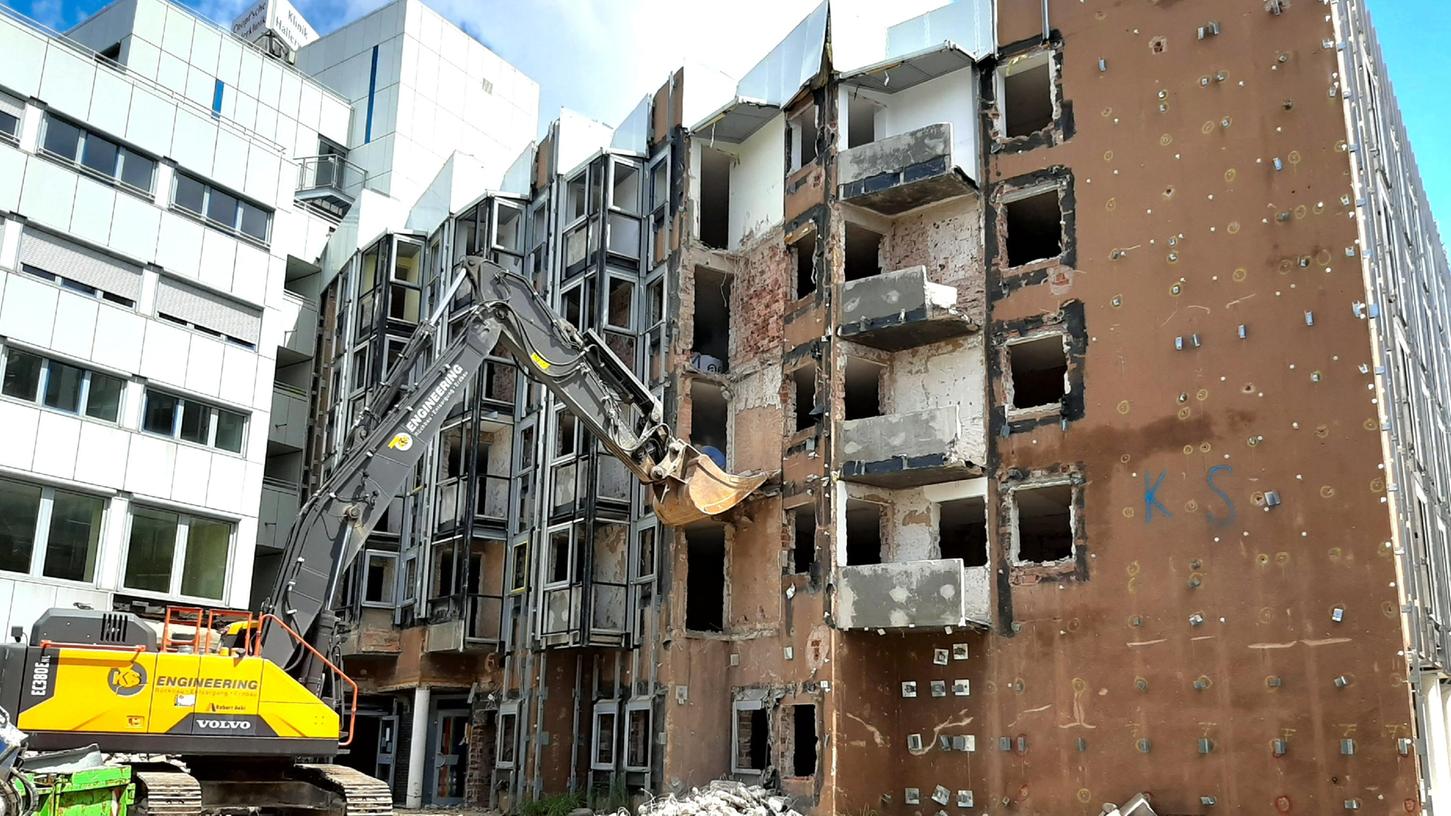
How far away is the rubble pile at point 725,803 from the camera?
2327 centimetres

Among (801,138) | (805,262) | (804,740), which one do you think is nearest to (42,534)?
(804,740)

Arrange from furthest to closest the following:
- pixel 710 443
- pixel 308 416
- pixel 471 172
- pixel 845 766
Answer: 1. pixel 308 416
2. pixel 471 172
3. pixel 710 443
4. pixel 845 766

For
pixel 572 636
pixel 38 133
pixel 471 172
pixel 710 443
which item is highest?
pixel 471 172

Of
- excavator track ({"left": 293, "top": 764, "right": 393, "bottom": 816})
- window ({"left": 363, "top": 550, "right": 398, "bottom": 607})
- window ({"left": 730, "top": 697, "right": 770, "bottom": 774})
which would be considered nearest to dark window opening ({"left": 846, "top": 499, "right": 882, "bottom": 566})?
window ({"left": 730, "top": 697, "right": 770, "bottom": 774})

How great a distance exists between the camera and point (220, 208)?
33.4m

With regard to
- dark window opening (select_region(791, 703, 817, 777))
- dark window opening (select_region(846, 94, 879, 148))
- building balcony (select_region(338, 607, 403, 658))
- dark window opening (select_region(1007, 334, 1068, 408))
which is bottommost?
dark window opening (select_region(791, 703, 817, 777))

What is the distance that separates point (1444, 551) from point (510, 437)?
2319 centimetres

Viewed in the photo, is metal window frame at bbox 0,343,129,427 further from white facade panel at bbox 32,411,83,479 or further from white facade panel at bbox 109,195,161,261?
white facade panel at bbox 109,195,161,261

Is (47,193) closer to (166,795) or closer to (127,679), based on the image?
(127,679)

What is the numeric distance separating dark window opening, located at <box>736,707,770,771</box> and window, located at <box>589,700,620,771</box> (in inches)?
139

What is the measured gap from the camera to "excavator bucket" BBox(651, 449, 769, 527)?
26.5 metres

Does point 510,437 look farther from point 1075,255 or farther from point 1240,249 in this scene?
point 1240,249

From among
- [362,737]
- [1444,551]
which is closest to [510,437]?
[362,737]

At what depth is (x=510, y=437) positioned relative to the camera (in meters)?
35.8
